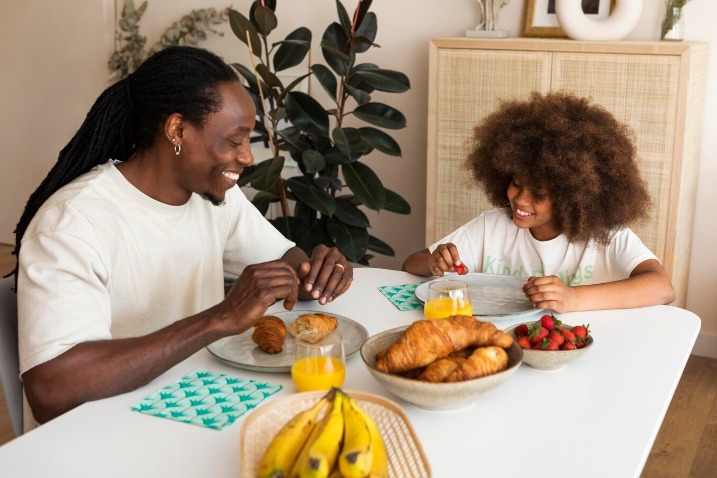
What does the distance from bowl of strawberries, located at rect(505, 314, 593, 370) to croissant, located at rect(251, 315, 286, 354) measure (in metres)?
0.47

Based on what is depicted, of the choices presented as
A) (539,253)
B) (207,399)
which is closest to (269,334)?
(207,399)

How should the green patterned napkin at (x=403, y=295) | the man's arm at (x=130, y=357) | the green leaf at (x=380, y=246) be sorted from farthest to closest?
the green leaf at (x=380, y=246), the green patterned napkin at (x=403, y=295), the man's arm at (x=130, y=357)

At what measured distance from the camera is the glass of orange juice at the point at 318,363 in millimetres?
1508

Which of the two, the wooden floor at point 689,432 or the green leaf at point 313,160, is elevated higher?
the green leaf at point 313,160

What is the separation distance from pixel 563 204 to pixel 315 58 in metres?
2.51

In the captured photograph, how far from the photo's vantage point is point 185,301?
6.88 feet

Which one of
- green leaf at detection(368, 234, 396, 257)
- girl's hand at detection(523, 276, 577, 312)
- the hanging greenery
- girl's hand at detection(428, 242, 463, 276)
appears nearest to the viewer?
girl's hand at detection(523, 276, 577, 312)

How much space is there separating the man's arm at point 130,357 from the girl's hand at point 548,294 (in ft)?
2.04

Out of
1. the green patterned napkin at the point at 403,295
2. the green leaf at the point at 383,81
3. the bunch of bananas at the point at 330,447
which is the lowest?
the green patterned napkin at the point at 403,295

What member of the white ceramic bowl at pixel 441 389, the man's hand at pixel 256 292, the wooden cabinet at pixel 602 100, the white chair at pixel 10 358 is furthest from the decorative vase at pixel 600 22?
the white chair at pixel 10 358

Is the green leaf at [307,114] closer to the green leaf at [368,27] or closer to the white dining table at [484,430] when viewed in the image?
the green leaf at [368,27]

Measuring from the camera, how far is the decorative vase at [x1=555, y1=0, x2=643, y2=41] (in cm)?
359

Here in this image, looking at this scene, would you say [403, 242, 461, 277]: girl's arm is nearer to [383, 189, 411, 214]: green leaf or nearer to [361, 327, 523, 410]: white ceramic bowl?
[361, 327, 523, 410]: white ceramic bowl

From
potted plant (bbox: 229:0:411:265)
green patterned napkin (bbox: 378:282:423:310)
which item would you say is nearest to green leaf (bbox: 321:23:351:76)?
potted plant (bbox: 229:0:411:265)
